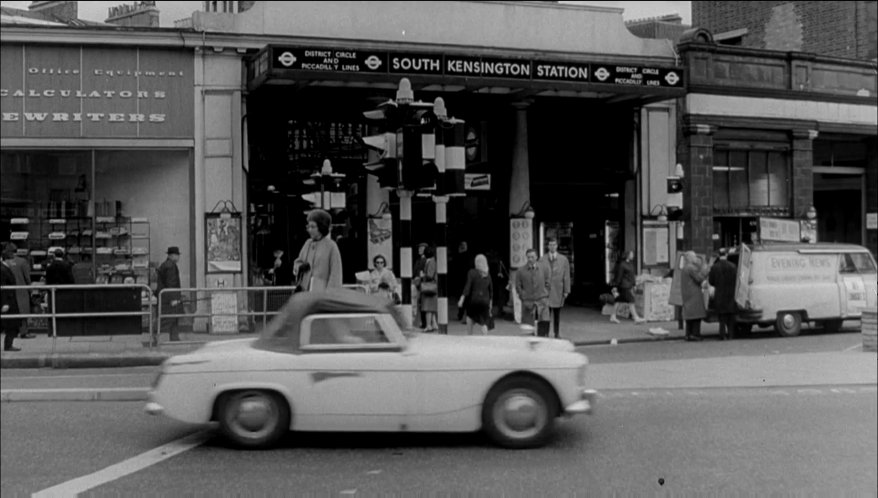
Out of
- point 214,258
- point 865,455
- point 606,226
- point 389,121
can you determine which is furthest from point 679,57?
point 865,455

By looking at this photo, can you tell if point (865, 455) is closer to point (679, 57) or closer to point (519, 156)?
point (519, 156)

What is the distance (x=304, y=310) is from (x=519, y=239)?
1452cm

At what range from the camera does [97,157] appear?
18406mm

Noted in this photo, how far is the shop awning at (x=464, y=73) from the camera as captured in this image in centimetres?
1741

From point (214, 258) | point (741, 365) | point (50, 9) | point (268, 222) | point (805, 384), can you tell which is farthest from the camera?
point (268, 222)

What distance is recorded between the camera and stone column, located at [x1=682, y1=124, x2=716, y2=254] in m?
23.1

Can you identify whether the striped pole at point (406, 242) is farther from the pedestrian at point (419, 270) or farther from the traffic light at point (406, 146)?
the pedestrian at point (419, 270)

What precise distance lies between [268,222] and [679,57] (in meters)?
10.6

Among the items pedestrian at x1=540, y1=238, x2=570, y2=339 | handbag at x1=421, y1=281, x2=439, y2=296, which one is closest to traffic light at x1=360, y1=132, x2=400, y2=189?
pedestrian at x1=540, y1=238, x2=570, y2=339

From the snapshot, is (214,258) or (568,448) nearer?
(568,448)

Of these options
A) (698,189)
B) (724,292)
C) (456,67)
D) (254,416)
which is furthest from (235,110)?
(254,416)

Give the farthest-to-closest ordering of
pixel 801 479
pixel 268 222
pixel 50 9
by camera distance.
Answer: pixel 268 222 → pixel 50 9 → pixel 801 479

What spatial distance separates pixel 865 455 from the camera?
300 inches

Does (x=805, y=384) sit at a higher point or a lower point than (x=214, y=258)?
lower
